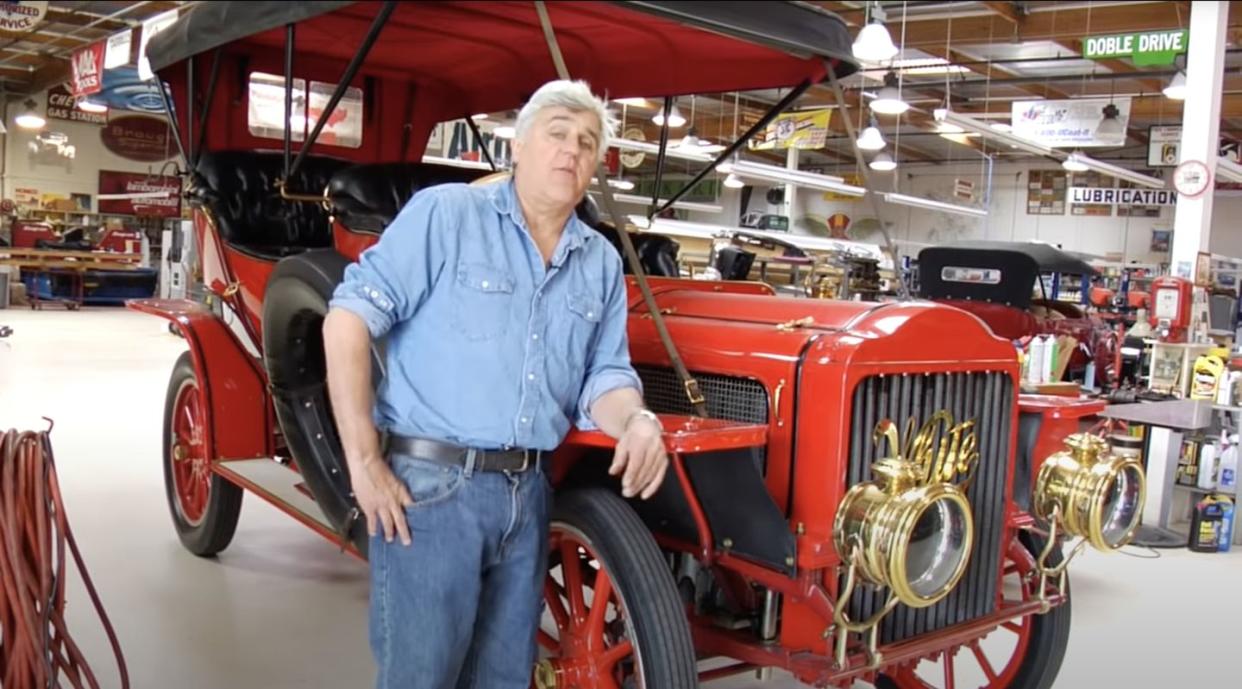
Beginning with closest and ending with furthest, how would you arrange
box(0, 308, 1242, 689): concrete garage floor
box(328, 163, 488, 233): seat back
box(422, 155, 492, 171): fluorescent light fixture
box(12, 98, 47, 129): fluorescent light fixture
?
box(0, 308, 1242, 689): concrete garage floor → box(328, 163, 488, 233): seat back → box(422, 155, 492, 171): fluorescent light fixture → box(12, 98, 47, 129): fluorescent light fixture

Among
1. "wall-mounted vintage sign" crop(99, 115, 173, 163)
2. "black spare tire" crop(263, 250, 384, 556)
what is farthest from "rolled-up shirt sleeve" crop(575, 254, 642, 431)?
"wall-mounted vintage sign" crop(99, 115, 173, 163)

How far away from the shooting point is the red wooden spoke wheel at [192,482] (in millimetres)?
4020

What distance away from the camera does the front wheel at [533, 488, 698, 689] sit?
2.03m

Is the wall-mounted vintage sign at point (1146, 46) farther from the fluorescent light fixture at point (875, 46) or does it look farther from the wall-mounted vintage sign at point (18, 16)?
the wall-mounted vintage sign at point (18, 16)

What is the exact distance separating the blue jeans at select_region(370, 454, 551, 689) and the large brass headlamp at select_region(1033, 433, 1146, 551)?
144cm

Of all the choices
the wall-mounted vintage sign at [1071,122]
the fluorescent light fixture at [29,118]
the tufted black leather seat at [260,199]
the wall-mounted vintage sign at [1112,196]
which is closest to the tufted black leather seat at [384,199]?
the tufted black leather seat at [260,199]

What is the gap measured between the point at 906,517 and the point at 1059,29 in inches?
428

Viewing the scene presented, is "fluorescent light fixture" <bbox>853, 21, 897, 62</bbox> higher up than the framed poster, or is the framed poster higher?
the framed poster

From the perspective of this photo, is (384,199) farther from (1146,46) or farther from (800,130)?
(800,130)

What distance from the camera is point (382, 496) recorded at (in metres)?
1.87

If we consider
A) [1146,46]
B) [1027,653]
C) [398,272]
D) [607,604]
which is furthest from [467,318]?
[1146,46]

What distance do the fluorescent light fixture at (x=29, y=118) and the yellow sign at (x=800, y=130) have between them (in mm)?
14265

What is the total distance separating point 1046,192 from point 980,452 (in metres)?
23.1

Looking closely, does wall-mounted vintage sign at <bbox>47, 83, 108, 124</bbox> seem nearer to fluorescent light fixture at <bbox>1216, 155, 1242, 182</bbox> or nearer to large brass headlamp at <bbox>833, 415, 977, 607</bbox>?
fluorescent light fixture at <bbox>1216, 155, 1242, 182</bbox>
